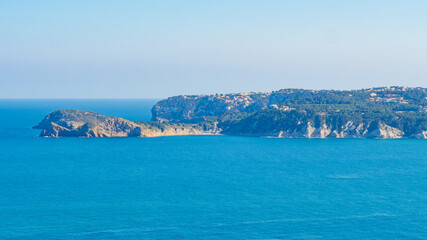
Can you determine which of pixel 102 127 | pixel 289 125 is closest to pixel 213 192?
pixel 289 125

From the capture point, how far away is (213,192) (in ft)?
254

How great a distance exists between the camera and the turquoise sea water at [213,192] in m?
58.1

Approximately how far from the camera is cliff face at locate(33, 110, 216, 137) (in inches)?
6427

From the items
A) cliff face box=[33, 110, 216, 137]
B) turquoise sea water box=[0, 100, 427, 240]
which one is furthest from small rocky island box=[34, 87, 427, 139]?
turquoise sea water box=[0, 100, 427, 240]

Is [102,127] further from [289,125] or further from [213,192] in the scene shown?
[213,192]

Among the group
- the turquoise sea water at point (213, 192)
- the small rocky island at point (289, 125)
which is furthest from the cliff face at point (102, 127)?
the turquoise sea water at point (213, 192)

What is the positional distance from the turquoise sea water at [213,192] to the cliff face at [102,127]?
2698cm

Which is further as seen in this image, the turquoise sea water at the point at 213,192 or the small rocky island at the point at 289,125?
the small rocky island at the point at 289,125

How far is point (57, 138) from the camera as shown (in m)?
157

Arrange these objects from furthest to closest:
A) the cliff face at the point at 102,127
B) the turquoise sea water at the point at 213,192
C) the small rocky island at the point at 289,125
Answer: the cliff face at the point at 102,127 < the small rocky island at the point at 289,125 < the turquoise sea water at the point at 213,192

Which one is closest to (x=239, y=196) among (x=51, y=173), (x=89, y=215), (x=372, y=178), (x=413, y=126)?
(x=89, y=215)

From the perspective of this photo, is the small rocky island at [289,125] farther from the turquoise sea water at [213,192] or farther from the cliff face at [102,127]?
the turquoise sea water at [213,192]

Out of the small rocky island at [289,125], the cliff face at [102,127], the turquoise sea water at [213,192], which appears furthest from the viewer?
the cliff face at [102,127]

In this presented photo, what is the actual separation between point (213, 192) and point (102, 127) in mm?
94686
